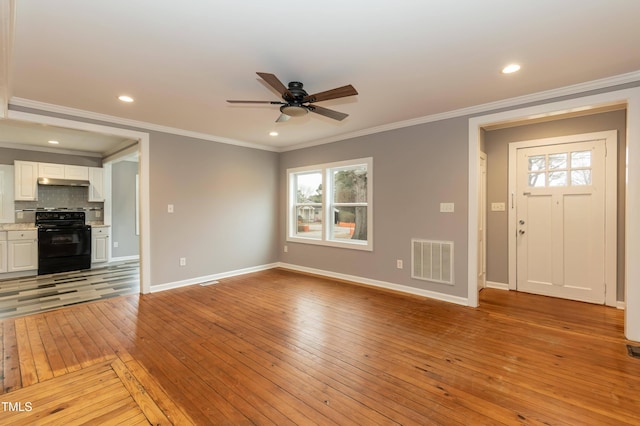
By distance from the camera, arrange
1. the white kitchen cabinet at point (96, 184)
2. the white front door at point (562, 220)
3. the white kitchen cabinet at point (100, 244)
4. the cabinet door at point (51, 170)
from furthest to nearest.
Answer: the white kitchen cabinet at point (96, 184) → the white kitchen cabinet at point (100, 244) → the cabinet door at point (51, 170) → the white front door at point (562, 220)

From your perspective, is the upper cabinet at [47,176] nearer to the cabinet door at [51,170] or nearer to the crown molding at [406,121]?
the cabinet door at [51,170]

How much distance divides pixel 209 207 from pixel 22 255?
358 cm

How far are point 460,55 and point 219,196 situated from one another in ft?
13.9

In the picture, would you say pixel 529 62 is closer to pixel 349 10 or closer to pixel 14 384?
pixel 349 10

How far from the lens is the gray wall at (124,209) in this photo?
7074mm

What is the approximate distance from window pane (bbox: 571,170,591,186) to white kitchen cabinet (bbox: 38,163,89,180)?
29.2 feet

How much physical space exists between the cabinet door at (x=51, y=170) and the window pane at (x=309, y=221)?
4962 mm

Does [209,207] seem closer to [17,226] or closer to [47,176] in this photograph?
[47,176]

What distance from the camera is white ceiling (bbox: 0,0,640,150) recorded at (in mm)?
1910

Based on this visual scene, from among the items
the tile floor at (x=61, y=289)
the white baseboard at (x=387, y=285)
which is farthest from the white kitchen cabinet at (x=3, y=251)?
the white baseboard at (x=387, y=285)

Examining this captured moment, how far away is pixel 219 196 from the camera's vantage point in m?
5.31

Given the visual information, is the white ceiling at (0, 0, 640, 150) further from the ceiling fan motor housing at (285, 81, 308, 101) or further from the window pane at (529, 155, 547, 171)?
the window pane at (529, 155, 547, 171)

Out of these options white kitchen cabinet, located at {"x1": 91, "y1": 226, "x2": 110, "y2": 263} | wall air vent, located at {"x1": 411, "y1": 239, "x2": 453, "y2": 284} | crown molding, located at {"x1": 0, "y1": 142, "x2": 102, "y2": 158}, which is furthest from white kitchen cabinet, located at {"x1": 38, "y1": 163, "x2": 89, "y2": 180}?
wall air vent, located at {"x1": 411, "y1": 239, "x2": 453, "y2": 284}

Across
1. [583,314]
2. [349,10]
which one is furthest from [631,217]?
[349,10]
